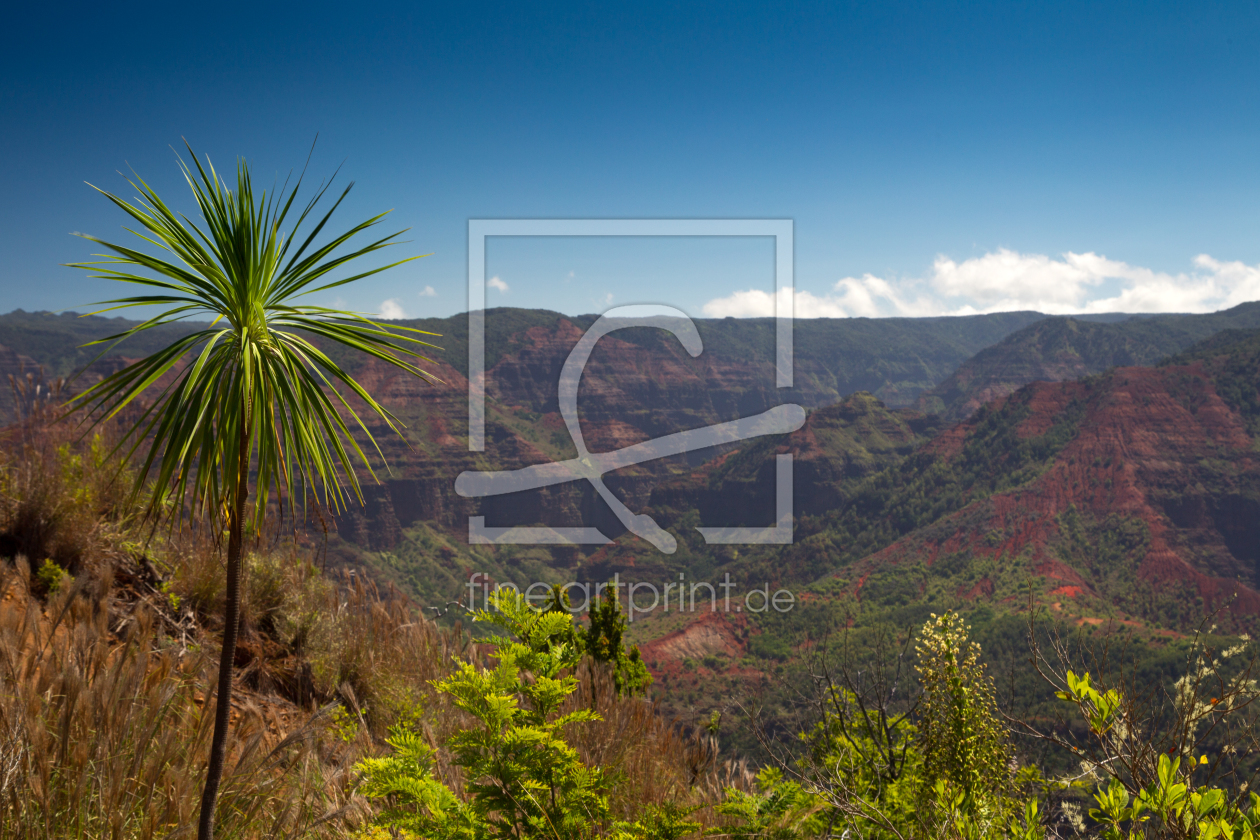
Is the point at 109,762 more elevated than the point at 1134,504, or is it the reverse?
the point at 109,762

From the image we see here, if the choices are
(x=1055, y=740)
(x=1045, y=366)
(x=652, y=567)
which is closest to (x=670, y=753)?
(x=1055, y=740)

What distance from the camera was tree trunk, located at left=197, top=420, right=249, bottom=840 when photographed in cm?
200

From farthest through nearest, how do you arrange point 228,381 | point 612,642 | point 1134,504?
1. point 1134,504
2. point 612,642
3. point 228,381

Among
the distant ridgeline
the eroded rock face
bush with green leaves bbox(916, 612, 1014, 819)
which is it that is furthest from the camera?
the eroded rock face

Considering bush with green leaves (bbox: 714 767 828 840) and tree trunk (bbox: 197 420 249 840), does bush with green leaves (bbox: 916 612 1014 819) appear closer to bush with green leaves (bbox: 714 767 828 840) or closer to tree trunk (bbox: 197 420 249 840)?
bush with green leaves (bbox: 714 767 828 840)

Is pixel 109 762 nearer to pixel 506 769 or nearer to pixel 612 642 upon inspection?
pixel 506 769


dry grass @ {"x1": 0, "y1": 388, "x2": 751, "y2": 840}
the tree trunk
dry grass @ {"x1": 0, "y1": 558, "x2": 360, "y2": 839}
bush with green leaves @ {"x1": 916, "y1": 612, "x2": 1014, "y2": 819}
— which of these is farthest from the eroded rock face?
the tree trunk

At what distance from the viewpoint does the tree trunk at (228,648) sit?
200cm

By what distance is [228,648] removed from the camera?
2.10 meters

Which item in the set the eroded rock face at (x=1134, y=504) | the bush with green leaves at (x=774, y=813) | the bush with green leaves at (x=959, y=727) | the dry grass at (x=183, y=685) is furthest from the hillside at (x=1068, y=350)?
the bush with green leaves at (x=774, y=813)

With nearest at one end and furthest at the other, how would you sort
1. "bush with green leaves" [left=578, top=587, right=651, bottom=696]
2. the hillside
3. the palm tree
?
the palm tree → "bush with green leaves" [left=578, top=587, right=651, bottom=696] → the hillside

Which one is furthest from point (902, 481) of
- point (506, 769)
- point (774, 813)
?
point (506, 769)

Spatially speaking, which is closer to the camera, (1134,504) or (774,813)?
(774,813)

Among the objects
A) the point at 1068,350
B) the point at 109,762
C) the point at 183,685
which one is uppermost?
the point at 1068,350
